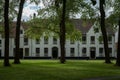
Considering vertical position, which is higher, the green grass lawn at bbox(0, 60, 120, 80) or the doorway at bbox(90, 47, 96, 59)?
the green grass lawn at bbox(0, 60, 120, 80)

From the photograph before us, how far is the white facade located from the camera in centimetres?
10138

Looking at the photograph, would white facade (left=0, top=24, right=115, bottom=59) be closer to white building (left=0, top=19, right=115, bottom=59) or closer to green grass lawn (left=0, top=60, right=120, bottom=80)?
white building (left=0, top=19, right=115, bottom=59)

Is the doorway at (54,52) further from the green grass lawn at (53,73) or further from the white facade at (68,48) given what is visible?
the green grass lawn at (53,73)

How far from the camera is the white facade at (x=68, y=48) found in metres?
101

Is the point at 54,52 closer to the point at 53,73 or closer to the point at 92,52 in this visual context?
the point at 92,52

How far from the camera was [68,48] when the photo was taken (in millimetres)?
102688

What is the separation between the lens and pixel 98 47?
102 m

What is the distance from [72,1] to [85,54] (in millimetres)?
47823

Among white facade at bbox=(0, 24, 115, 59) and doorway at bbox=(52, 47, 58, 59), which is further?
white facade at bbox=(0, 24, 115, 59)

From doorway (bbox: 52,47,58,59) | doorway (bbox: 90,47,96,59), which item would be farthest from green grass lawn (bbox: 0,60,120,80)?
doorway (bbox: 90,47,96,59)

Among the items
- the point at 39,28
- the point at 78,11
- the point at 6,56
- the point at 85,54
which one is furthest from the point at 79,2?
the point at 85,54

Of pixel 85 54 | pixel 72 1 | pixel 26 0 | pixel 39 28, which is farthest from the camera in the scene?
pixel 85 54

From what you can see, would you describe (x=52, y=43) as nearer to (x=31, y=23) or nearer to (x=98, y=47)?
(x=98, y=47)

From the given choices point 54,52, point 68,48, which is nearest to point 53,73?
point 54,52
